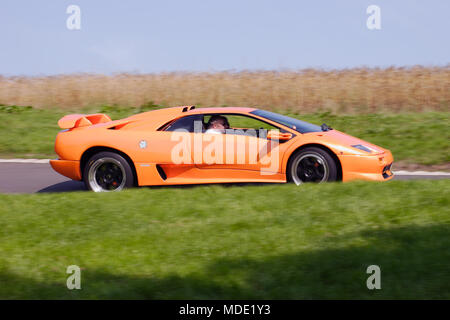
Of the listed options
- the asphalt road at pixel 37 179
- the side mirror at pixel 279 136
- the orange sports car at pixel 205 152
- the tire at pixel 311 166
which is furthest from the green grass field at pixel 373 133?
the side mirror at pixel 279 136

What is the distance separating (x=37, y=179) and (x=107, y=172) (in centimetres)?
248

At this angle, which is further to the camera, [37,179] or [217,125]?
[37,179]

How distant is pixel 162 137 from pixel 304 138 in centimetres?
201

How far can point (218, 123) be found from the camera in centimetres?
905

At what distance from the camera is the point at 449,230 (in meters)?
5.77

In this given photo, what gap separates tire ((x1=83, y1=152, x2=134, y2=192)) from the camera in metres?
8.84

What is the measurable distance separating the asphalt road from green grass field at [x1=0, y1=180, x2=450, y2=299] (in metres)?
2.42

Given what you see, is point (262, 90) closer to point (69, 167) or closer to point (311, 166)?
point (69, 167)

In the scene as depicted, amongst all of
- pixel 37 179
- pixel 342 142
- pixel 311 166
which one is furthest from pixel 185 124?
pixel 37 179

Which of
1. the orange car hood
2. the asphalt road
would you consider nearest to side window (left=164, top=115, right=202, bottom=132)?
the orange car hood

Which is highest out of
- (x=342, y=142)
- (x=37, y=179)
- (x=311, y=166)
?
(x=342, y=142)

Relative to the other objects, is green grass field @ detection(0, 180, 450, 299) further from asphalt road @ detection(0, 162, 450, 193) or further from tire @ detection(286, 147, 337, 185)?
asphalt road @ detection(0, 162, 450, 193)

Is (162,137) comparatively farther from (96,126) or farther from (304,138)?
(304,138)
